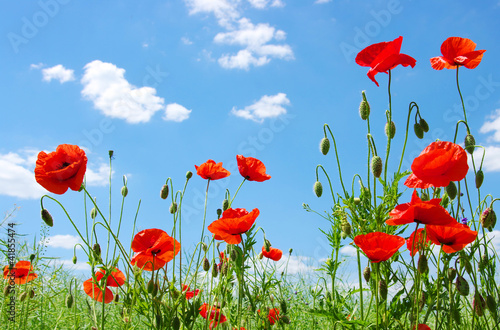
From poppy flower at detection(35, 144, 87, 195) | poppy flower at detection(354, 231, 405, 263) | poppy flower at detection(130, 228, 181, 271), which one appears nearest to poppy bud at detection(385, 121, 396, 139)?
poppy flower at detection(354, 231, 405, 263)

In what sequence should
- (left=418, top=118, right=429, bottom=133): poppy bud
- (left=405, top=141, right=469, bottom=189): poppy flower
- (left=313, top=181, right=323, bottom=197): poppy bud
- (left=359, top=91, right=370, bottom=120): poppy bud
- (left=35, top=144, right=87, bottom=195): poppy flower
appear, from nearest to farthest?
(left=405, top=141, right=469, bottom=189): poppy flower < (left=35, top=144, right=87, bottom=195): poppy flower < (left=359, top=91, right=370, bottom=120): poppy bud < (left=418, top=118, right=429, bottom=133): poppy bud < (left=313, top=181, right=323, bottom=197): poppy bud

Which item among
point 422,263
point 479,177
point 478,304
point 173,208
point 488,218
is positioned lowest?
point 478,304

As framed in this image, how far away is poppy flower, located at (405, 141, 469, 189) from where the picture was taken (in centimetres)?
160

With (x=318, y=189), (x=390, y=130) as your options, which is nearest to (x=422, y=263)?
(x=390, y=130)

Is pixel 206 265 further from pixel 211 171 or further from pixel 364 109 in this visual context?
pixel 364 109

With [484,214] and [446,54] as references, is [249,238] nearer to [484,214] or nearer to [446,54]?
[484,214]

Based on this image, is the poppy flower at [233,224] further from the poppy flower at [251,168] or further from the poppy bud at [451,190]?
the poppy bud at [451,190]

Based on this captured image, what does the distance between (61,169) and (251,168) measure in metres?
0.96

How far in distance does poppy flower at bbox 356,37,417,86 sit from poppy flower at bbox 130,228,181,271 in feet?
3.95

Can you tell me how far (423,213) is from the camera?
150cm

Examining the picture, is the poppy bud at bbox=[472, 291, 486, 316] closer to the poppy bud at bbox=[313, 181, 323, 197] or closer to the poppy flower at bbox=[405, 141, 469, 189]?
the poppy flower at bbox=[405, 141, 469, 189]

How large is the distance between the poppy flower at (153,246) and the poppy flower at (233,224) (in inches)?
9.0

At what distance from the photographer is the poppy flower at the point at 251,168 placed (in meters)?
2.31

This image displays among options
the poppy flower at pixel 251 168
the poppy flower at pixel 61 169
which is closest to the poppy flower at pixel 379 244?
the poppy flower at pixel 251 168
